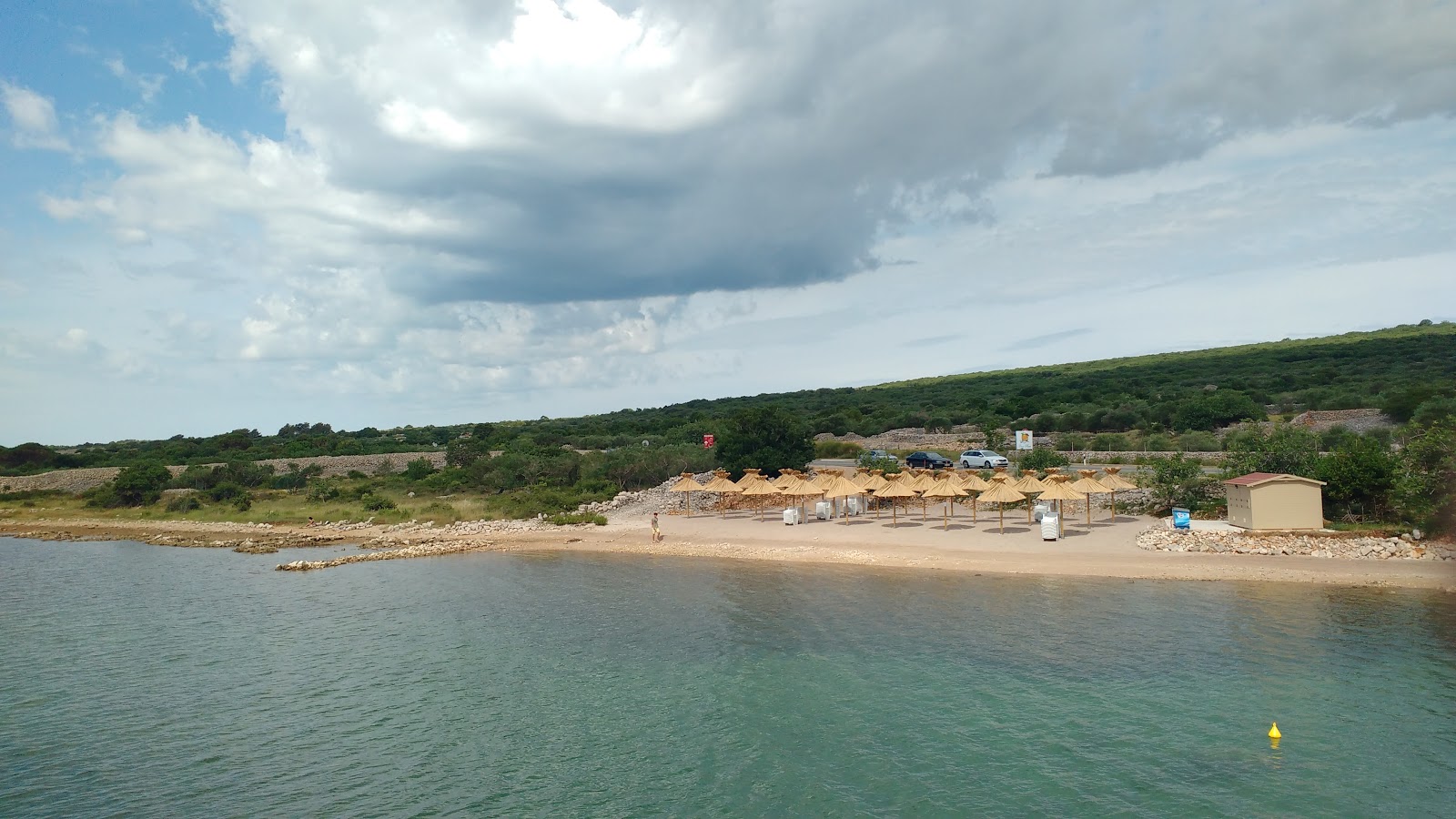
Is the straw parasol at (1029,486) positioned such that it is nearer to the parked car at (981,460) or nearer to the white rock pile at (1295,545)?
the white rock pile at (1295,545)

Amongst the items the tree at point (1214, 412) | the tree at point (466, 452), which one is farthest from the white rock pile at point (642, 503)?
the tree at point (1214, 412)

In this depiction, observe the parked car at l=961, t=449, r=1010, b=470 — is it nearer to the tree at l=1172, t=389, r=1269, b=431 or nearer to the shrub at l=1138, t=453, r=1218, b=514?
the shrub at l=1138, t=453, r=1218, b=514

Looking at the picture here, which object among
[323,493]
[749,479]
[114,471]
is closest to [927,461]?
[749,479]

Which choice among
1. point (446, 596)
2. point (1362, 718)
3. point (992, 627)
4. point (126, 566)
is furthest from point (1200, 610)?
point (126, 566)

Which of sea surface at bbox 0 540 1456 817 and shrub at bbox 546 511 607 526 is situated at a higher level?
shrub at bbox 546 511 607 526

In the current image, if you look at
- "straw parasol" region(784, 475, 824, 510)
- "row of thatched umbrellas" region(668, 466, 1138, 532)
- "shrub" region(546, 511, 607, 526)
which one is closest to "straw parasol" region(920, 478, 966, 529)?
"row of thatched umbrellas" region(668, 466, 1138, 532)

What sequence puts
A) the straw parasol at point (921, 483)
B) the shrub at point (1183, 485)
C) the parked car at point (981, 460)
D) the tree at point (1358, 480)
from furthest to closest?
the parked car at point (981, 460)
the straw parasol at point (921, 483)
the shrub at point (1183, 485)
the tree at point (1358, 480)

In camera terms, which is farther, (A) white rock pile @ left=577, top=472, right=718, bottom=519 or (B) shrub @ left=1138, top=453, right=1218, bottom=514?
(A) white rock pile @ left=577, top=472, right=718, bottom=519
